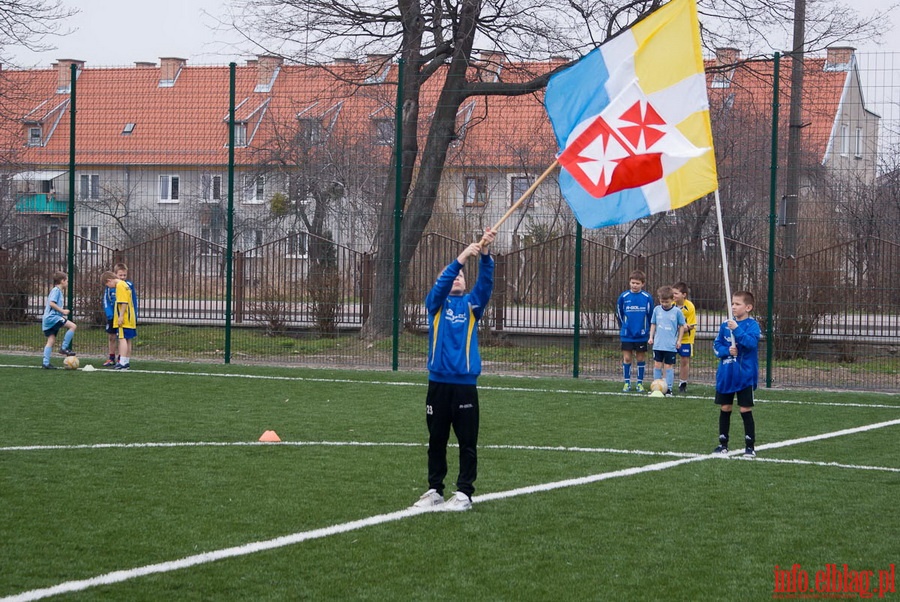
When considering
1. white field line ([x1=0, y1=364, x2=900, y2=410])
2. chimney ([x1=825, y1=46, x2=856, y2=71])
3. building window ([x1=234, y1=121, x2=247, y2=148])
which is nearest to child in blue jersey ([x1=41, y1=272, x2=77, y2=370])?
white field line ([x1=0, y1=364, x2=900, y2=410])

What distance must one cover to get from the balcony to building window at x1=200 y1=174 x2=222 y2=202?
290 cm

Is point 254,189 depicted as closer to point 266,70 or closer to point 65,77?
point 266,70

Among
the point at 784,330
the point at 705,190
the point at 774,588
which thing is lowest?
the point at 774,588

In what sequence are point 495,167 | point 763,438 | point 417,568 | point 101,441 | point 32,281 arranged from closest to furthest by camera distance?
point 417,568, point 101,441, point 763,438, point 495,167, point 32,281

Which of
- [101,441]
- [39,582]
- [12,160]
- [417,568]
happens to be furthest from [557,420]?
[12,160]

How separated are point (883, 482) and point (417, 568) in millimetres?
4569

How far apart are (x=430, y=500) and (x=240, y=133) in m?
12.6

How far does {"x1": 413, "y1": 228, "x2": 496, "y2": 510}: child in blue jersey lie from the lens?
7.63 m

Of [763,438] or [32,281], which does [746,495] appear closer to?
[763,438]

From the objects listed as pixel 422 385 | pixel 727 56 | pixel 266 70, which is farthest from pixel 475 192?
pixel 727 56

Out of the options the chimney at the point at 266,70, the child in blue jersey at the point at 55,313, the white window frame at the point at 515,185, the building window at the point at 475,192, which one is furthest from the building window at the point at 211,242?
the white window frame at the point at 515,185

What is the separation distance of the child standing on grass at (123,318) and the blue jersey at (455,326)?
10649 mm

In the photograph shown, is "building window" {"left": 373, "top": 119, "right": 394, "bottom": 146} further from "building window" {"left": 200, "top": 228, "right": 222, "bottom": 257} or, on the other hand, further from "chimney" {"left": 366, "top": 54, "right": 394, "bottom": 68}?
"building window" {"left": 200, "top": 228, "right": 222, "bottom": 257}

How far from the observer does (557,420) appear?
40.1 feet
